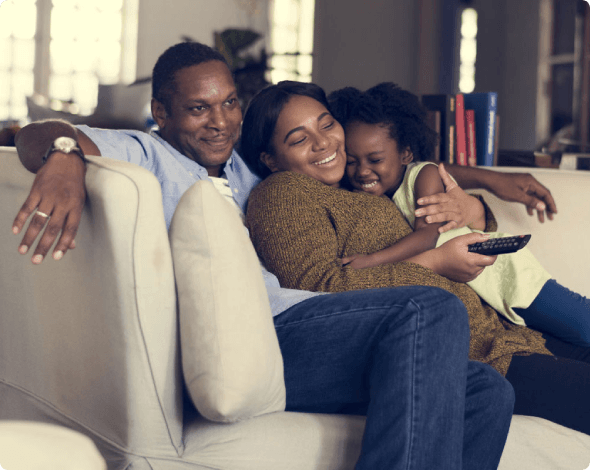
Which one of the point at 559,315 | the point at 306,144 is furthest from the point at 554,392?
the point at 306,144

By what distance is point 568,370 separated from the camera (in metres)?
1.25

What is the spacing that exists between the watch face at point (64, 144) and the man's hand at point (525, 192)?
1128 mm

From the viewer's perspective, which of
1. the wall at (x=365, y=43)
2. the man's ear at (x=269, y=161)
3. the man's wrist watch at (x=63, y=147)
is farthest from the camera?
the wall at (x=365, y=43)

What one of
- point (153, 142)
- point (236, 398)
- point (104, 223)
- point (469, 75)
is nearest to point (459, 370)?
point (236, 398)

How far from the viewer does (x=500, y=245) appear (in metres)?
1.26

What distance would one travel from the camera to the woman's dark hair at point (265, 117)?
5.06ft

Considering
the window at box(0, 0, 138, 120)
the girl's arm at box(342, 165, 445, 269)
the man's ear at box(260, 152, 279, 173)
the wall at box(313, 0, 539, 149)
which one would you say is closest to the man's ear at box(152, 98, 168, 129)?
the man's ear at box(260, 152, 279, 173)

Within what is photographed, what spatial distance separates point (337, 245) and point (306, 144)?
335 millimetres

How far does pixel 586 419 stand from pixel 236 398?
2.43 ft

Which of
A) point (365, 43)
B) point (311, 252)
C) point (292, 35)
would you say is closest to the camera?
point (311, 252)

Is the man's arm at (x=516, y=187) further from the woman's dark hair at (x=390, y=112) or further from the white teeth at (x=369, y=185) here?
the white teeth at (x=369, y=185)

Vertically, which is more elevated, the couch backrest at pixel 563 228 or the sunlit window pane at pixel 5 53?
the sunlit window pane at pixel 5 53

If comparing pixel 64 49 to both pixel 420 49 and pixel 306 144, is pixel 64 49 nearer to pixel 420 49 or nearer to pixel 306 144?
pixel 420 49

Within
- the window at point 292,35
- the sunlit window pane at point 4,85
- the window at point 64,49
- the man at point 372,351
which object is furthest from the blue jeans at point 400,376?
the window at point 292,35
